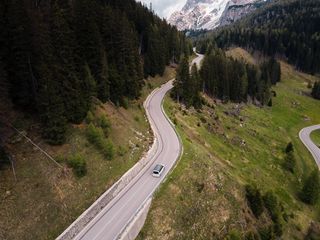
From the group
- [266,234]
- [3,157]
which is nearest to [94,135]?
[3,157]

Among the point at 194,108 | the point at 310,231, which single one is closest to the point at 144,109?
the point at 194,108

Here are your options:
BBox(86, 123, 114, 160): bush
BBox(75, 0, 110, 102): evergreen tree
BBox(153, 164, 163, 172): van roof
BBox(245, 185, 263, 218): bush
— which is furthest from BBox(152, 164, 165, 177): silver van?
BBox(75, 0, 110, 102): evergreen tree

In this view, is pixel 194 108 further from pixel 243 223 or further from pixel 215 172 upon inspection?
pixel 243 223

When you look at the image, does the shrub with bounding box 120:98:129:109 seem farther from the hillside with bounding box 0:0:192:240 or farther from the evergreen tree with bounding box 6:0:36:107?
the evergreen tree with bounding box 6:0:36:107

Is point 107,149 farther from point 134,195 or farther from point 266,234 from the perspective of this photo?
point 266,234

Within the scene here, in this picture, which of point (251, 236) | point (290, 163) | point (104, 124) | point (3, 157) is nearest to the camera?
point (3, 157)

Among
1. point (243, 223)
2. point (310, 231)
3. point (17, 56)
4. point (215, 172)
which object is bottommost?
point (310, 231)

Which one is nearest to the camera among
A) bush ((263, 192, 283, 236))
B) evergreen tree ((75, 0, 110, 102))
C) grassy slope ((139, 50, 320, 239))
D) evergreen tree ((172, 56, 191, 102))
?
grassy slope ((139, 50, 320, 239))
